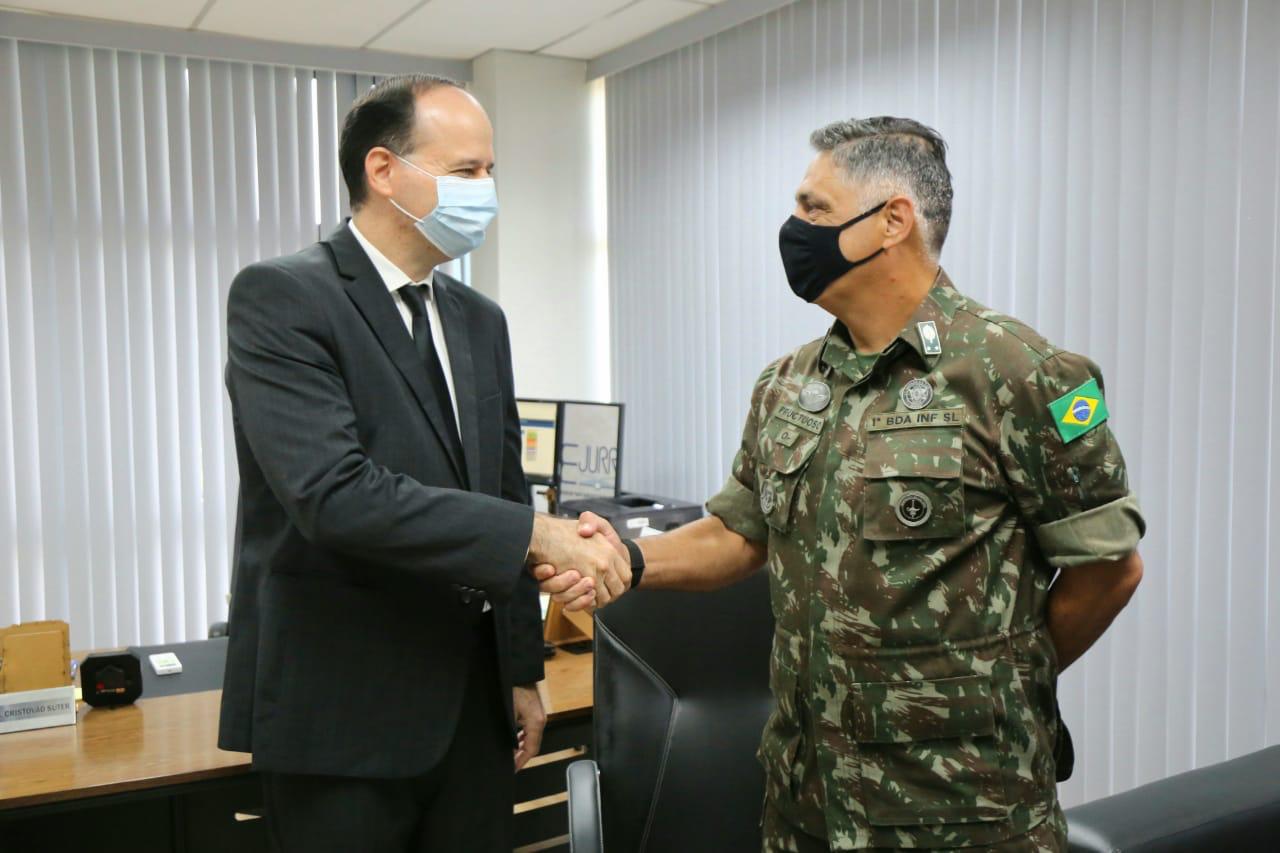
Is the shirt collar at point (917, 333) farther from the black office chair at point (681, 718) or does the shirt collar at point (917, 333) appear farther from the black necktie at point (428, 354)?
the black necktie at point (428, 354)

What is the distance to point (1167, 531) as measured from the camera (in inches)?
103

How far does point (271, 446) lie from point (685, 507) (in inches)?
95.9

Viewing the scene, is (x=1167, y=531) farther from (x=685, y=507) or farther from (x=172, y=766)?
(x=172, y=766)

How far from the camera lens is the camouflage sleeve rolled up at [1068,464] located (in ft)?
4.31

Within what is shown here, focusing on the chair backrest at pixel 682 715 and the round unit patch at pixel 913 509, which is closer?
the round unit patch at pixel 913 509

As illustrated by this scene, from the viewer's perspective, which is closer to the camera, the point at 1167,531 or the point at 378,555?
the point at 378,555

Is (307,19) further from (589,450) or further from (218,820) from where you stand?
(218,820)

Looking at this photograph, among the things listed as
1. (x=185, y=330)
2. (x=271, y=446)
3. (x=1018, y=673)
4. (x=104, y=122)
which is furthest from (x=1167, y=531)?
(x=104, y=122)

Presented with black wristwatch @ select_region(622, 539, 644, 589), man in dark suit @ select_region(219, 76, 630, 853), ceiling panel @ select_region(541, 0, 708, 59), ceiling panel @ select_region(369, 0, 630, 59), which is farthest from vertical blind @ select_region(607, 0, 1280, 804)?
man in dark suit @ select_region(219, 76, 630, 853)

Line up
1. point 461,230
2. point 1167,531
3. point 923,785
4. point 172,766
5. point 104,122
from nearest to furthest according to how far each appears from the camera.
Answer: point 923,785 → point 461,230 → point 172,766 → point 1167,531 → point 104,122

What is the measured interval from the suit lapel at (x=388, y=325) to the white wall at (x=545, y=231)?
3207mm

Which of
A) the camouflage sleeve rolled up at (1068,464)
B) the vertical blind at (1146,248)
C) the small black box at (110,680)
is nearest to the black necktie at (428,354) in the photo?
the camouflage sleeve rolled up at (1068,464)

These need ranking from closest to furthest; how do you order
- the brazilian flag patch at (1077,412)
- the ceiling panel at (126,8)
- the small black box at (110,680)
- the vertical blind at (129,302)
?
1. the brazilian flag patch at (1077,412)
2. the small black box at (110,680)
3. the ceiling panel at (126,8)
4. the vertical blind at (129,302)

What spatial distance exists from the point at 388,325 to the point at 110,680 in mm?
1184
